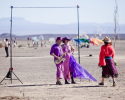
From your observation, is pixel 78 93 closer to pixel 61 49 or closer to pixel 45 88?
pixel 45 88

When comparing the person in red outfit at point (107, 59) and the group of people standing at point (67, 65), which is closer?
the person in red outfit at point (107, 59)

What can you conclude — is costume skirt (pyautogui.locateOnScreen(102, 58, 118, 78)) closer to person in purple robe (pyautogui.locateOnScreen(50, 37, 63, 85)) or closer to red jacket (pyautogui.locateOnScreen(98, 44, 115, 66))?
red jacket (pyautogui.locateOnScreen(98, 44, 115, 66))

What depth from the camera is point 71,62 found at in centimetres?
1169

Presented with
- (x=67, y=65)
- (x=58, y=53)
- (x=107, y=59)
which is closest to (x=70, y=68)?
(x=67, y=65)

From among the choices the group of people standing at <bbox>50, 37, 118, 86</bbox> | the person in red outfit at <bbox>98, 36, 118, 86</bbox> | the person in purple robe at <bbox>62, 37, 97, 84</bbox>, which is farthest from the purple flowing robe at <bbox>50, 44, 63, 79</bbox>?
the person in red outfit at <bbox>98, 36, 118, 86</bbox>

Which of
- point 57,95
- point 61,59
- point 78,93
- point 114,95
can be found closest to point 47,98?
point 57,95

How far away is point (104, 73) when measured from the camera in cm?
1102

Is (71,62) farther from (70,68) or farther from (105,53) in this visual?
(105,53)

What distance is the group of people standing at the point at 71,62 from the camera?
10844 mm

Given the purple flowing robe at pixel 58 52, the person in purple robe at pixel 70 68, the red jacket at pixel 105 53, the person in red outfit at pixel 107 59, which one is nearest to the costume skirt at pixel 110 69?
the person in red outfit at pixel 107 59

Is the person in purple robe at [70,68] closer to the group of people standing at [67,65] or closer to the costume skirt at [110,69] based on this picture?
the group of people standing at [67,65]

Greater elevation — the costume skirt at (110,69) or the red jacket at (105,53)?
the red jacket at (105,53)

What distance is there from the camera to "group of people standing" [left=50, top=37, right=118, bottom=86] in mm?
10844

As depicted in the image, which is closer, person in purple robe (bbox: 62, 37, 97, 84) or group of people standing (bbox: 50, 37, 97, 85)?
group of people standing (bbox: 50, 37, 97, 85)
